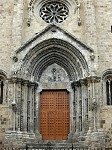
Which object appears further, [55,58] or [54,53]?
[55,58]

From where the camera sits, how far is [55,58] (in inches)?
746

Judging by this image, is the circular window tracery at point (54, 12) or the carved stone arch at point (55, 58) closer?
the carved stone arch at point (55, 58)

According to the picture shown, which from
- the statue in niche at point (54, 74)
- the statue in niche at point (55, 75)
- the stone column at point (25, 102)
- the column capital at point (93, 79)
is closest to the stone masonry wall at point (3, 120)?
the stone column at point (25, 102)

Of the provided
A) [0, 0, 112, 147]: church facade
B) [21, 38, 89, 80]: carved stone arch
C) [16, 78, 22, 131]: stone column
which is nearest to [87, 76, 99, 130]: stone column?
[0, 0, 112, 147]: church facade

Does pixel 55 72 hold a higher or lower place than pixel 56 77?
higher

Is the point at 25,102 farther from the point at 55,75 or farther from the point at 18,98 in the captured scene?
the point at 55,75

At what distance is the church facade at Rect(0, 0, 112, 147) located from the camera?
17.0 meters

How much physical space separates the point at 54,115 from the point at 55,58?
128 inches

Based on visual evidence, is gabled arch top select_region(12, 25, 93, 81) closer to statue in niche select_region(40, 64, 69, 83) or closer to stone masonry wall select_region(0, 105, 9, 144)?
statue in niche select_region(40, 64, 69, 83)

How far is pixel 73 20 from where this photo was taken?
19109 mm

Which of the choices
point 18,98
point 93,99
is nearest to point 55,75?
point 18,98

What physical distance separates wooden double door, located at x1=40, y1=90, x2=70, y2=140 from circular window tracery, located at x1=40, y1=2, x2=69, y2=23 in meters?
4.22

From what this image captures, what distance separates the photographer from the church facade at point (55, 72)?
17047 millimetres

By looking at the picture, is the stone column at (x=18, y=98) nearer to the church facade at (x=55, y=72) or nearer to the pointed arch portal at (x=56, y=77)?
the church facade at (x=55, y=72)
